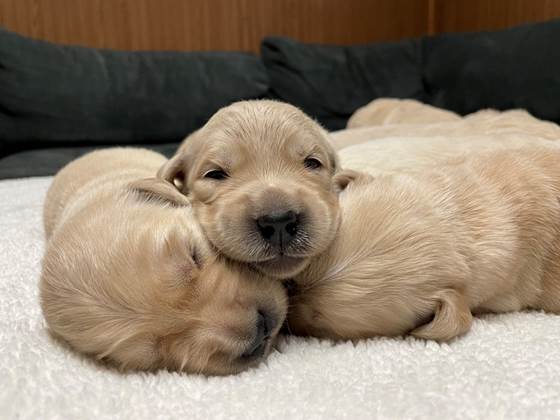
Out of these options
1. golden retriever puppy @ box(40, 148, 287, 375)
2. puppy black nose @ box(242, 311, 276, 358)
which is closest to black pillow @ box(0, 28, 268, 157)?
golden retriever puppy @ box(40, 148, 287, 375)

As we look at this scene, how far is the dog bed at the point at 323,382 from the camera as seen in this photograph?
1.15 m

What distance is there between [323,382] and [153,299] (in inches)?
16.1

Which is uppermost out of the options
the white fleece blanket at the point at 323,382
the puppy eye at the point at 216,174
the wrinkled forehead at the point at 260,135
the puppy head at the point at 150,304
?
the wrinkled forehead at the point at 260,135

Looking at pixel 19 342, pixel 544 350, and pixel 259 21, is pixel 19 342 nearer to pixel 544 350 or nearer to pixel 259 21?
pixel 544 350

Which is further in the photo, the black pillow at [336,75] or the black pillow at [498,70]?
the black pillow at [336,75]

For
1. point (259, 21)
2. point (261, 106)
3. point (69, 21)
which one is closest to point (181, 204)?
point (261, 106)

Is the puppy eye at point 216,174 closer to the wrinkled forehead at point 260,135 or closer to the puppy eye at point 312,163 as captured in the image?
the wrinkled forehead at point 260,135

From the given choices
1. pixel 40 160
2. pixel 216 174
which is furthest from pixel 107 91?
pixel 216 174

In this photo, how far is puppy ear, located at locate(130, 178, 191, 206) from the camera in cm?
165

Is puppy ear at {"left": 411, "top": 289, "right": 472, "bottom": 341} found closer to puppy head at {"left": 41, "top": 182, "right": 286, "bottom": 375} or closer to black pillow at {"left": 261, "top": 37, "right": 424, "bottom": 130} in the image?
puppy head at {"left": 41, "top": 182, "right": 286, "bottom": 375}

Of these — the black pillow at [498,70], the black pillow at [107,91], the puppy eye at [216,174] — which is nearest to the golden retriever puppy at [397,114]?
the black pillow at [498,70]

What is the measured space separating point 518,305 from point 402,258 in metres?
0.48

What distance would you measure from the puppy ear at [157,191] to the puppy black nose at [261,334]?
464mm

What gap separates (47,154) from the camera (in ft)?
14.6
